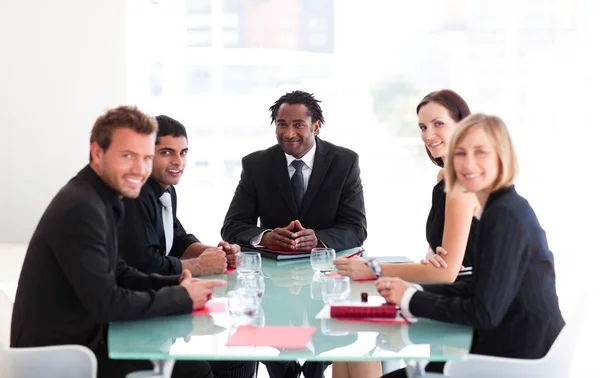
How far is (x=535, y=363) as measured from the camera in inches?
94.9

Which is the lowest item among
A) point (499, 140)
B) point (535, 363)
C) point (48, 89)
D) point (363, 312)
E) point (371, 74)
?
point (535, 363)

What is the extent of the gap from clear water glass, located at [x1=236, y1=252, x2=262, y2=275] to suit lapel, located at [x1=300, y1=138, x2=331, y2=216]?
1146 millimetres

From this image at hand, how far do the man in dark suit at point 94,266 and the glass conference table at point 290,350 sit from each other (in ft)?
0.25

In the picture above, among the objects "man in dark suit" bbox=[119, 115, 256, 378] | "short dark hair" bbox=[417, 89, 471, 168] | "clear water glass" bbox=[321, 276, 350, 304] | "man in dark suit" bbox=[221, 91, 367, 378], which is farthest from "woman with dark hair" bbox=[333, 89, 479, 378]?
"man in dark suit" bbox=[221, 91, 367, 378]

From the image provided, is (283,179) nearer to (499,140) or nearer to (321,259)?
(321,259)

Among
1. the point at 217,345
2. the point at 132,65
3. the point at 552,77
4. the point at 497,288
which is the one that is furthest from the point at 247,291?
the point at 552,77

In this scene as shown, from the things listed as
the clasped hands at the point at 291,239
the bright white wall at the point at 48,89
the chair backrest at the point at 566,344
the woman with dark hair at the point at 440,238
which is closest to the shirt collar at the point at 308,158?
the clasped hands at the point at 291,239

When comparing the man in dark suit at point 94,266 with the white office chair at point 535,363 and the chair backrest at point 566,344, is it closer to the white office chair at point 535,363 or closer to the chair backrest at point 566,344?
the white office chair at point 535,363

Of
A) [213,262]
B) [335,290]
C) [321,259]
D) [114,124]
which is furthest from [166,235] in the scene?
[335,290]

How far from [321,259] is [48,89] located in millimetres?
6304

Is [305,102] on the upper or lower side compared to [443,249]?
upper

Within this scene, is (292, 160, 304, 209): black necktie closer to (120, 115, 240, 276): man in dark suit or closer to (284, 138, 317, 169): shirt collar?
(284, 138, 317, 169): shirt collar

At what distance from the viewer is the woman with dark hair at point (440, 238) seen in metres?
3.21

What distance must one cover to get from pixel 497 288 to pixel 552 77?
7516 millimetres
